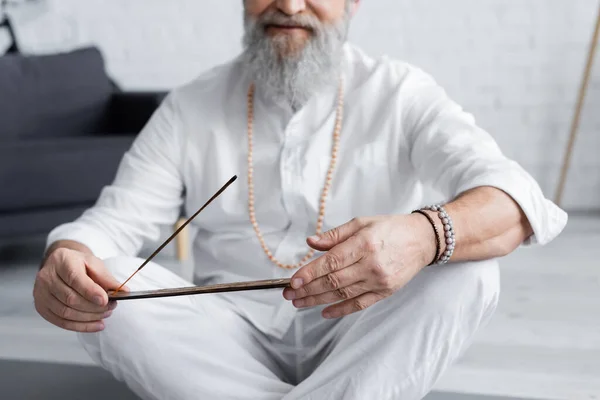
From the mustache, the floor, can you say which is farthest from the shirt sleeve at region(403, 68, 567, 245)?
the floor

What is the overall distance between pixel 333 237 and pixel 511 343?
1222mm

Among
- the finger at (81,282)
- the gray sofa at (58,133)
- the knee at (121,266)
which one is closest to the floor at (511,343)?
the gray sofa at (58,133)

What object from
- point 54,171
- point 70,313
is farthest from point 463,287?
point 54,171

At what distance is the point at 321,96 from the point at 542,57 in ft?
8.01

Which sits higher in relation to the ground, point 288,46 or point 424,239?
point 288,46

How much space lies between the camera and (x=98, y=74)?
3.63 metres

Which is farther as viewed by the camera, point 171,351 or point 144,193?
point 144,193

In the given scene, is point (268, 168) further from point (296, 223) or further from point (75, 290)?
point (75, 290)

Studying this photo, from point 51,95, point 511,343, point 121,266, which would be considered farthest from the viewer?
point 51,95

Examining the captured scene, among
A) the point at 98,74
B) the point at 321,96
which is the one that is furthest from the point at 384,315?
the point at 98,74

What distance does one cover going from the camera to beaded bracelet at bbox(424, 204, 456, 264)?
1231 mm

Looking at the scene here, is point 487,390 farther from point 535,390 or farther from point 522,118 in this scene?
point 522,118

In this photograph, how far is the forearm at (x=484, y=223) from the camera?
1255 millimetres

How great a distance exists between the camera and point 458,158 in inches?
55.9
